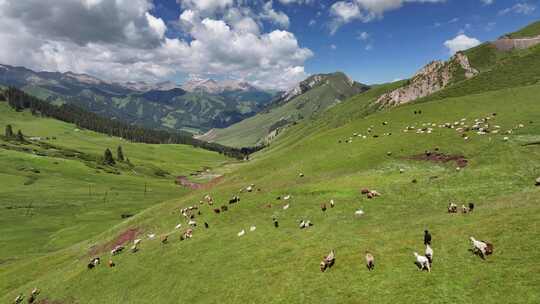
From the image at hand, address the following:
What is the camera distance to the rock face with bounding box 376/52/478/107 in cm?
14938

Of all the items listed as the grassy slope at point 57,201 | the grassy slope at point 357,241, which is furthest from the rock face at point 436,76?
the grassy slope at point 57,201

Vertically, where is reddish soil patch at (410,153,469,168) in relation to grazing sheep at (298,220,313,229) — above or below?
above

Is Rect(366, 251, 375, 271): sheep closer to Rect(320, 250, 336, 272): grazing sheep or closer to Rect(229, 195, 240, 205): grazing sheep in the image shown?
Rect(320, 250, 336, 272): grazing sheep

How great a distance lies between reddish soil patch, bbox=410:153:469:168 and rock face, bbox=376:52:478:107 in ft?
346

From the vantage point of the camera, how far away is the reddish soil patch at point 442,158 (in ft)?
162

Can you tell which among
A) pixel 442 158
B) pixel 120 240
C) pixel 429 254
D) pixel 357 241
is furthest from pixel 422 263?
pixel 120 240

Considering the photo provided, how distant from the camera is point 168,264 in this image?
3806 centimetres

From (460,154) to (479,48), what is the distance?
133 m

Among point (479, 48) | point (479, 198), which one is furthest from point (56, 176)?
point (479, 48)

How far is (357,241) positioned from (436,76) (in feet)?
510

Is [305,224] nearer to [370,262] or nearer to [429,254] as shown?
[370,262]

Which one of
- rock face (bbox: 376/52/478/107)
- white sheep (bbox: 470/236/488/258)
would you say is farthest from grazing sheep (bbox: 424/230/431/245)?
rock face (bbox: 376/52/478/107)

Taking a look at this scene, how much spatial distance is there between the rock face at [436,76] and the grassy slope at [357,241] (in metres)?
88.3

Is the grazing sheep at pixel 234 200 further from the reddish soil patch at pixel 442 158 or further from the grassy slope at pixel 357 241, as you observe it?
the reddish soil patch at pixel 442 158
